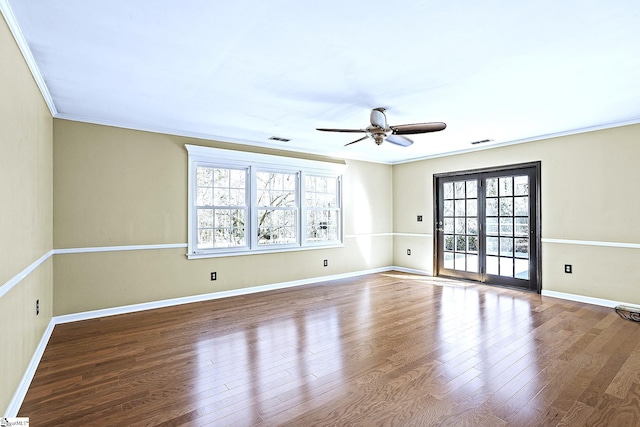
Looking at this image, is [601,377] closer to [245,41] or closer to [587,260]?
[587,260]

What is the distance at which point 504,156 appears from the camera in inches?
211

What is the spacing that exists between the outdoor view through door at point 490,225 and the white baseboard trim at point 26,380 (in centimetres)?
587

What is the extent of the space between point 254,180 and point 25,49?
3147 millimetres

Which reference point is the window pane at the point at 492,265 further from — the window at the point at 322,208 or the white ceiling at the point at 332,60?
the window at the point at 322,208

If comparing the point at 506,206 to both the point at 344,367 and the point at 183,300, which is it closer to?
the point at 344,367

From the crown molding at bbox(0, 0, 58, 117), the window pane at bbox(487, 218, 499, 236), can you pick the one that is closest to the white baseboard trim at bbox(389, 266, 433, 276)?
the window pane at bbox(487, 218, 499, 236)

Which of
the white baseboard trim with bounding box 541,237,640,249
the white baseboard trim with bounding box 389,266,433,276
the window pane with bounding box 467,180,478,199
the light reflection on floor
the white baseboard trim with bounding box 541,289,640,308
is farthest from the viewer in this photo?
the white baseboard trim with bounding box 389,266,433,276

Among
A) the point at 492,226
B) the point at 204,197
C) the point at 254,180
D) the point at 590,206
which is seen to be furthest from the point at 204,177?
the point at 590,206

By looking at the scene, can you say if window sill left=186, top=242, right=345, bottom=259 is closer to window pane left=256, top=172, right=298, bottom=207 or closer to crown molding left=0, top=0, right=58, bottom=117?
window pane left=256, top=172, right=298, bottom=207

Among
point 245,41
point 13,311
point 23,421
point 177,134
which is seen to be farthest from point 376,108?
point 23,421

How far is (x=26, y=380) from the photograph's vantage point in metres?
2.38

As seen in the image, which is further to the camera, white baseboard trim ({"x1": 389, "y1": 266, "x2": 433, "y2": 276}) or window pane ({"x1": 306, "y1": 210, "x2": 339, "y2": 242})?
white baseboard trim ({"x1": 389, "y1": 266, "x2": 433, "y2": 276})

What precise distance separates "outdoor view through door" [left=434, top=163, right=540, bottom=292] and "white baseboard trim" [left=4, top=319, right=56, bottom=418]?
5.87m

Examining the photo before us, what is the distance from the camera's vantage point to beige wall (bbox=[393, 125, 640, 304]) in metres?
4.15
